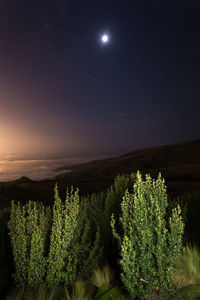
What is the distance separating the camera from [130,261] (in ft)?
9.27

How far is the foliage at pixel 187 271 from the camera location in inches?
122

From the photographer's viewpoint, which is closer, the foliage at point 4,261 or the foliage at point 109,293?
the foliage at point 109,293

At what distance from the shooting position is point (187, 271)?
3299 mm

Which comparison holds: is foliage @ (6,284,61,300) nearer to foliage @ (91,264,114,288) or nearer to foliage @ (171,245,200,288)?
foliage @ (91,264,114,288)

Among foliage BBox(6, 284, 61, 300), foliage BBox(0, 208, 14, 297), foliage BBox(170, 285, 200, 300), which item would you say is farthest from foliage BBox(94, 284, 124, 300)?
foliage BBox(0, 208, 14, 297)

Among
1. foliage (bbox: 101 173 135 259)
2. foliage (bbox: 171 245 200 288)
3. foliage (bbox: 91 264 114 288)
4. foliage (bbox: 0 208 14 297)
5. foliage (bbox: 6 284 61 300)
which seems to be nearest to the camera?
foliage (bbox: 6 284 61 300)

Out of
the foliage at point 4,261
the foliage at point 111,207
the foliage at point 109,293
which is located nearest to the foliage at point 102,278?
the foliage at point 109,293

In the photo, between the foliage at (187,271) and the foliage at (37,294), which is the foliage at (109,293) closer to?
the foliage at (37,294)

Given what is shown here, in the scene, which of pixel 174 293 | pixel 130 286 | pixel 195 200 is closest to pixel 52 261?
pixel 130 286

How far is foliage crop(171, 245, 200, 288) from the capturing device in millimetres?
3109

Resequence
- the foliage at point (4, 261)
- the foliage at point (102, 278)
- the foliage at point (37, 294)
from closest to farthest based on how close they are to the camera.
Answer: the foliage at point (37, 294) → the foliage at point (102, 278) → the foliage at point (4, 261)

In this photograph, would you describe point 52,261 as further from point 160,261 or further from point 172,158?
point 172,158

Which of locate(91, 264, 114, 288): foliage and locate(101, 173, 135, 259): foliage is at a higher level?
locate(101, 173, 135, 259): foliage

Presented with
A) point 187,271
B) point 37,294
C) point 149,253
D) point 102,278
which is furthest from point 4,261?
point 187,271
